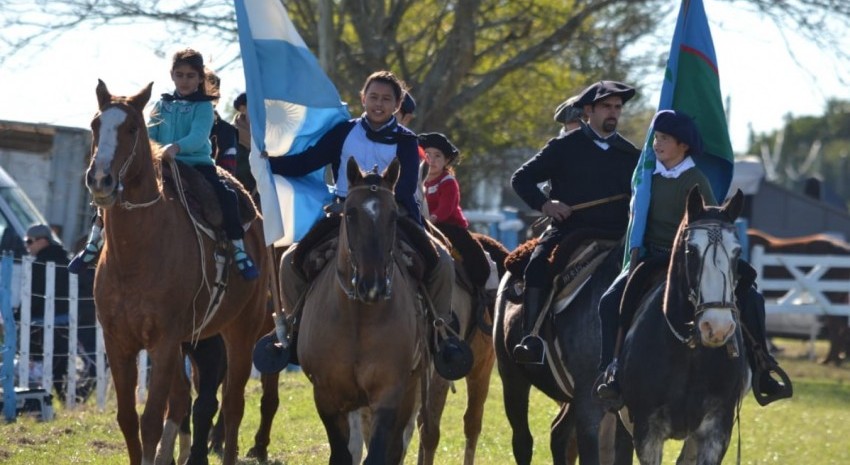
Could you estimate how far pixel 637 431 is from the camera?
8250mm

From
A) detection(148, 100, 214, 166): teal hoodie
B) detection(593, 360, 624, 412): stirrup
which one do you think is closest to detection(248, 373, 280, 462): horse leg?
detection(148, 100, 214, 166): teal hoodie

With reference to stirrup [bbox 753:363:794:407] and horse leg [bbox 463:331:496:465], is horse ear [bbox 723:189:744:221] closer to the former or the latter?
stirrup [bbox 753:363:794:407]

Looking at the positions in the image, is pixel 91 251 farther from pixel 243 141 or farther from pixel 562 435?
pixel 562 435

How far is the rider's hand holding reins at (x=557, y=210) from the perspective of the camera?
9980mm

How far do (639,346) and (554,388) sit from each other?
203 cm

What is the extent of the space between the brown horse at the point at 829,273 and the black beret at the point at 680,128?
59.6 feet

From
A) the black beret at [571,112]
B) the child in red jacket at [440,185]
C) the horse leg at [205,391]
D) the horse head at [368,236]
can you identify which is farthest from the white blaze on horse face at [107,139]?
the black beret at [571,112]

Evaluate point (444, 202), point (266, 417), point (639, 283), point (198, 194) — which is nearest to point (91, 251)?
point (198, 194)

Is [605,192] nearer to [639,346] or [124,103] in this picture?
[639,346]

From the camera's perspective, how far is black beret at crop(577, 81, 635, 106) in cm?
1000

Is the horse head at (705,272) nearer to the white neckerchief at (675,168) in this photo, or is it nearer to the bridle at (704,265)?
the bridle at (704,265)

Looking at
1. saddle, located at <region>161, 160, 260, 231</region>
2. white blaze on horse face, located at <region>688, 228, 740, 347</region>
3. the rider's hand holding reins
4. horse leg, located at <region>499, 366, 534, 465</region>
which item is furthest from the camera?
horse leg, located at <region>499, 366, 534, 465</region>

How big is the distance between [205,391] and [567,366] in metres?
2.96

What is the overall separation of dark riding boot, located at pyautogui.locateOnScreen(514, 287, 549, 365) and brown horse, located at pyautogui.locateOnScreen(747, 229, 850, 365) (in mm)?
17302
